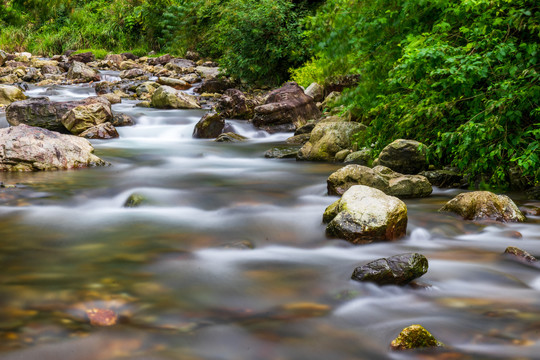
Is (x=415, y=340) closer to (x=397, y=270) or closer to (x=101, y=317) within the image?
(x=397, y=270)

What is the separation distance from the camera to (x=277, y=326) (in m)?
2.77

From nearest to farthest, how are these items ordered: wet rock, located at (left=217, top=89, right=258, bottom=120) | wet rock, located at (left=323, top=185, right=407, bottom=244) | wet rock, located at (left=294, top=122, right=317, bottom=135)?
wet rock, located at (left=323, top=185, right=407, bottom=244)
wet rock, located at (left=294, top=122, right=317, bottom=135)
wet rock, located at (left=217, top=89, right=258, bottom=120)

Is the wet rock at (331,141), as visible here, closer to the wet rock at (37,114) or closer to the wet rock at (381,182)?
the wet rock at (381,182)

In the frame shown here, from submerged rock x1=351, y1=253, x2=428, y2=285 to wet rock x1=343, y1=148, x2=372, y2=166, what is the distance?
4.19 metres

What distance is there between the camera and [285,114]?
11930 mm

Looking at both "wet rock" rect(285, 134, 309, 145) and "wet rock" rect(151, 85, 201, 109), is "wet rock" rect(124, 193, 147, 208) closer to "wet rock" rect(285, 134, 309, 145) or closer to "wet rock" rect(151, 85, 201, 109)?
"wet rock" rect(285, 134, 309, 145)

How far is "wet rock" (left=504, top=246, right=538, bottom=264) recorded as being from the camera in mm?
3729

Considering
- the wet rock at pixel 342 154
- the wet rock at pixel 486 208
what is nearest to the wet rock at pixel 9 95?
the wet rock at pixel 342 154

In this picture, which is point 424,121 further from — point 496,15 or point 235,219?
point 235,219

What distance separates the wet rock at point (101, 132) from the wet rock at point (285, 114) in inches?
134

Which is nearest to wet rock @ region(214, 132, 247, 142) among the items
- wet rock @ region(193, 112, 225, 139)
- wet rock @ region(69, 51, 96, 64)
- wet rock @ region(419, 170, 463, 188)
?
wet rock @ region(193, 112, 225, 139)

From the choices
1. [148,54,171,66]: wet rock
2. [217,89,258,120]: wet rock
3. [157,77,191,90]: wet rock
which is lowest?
[217,89,258,120]: wet rock

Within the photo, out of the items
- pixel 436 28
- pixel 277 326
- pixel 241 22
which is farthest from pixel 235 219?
pixel 241 22

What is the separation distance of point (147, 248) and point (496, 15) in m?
4.52
